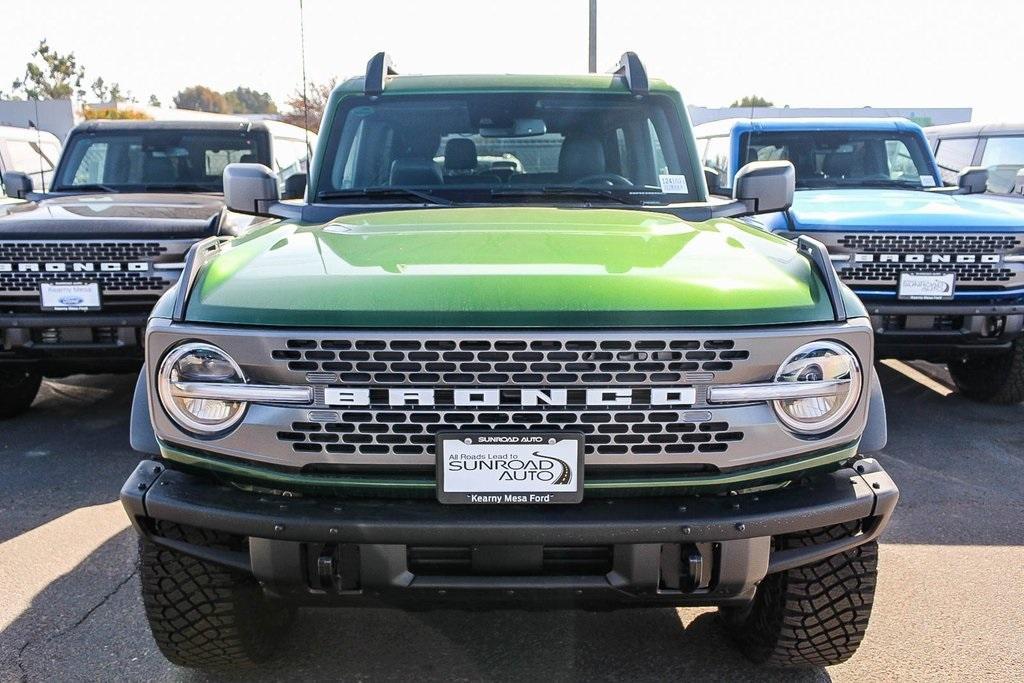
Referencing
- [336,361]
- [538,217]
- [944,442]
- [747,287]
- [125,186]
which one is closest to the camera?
[336,361]

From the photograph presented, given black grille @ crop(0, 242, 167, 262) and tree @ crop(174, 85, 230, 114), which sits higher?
tree @ crop(174, 85, 230, 114)

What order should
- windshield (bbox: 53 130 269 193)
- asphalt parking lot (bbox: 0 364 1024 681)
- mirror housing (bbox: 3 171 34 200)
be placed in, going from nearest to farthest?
asphalt parking lot (bbox: 0 364 1024 681), mirror housing (bbox: 3 171 34 200), windshield (bbox: 53 130 269 193)

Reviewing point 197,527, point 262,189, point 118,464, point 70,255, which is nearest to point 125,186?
point 70,255

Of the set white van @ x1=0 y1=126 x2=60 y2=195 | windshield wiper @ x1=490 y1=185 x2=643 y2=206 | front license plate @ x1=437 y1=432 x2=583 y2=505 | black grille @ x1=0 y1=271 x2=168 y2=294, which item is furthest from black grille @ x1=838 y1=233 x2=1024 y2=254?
white van @ x1=0 y1=126 x2=60 y2=195

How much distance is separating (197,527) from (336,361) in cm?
56

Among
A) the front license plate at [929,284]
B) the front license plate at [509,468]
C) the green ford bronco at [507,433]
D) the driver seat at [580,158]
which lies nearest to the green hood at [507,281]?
the green ford bronco at [507,433]

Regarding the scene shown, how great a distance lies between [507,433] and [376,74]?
237 cm

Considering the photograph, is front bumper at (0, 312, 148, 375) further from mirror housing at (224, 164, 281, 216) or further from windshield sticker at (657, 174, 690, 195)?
windshield sticker at (657, 174, 690, 195)

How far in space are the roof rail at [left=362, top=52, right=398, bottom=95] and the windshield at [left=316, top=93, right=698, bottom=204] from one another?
53 millimetres

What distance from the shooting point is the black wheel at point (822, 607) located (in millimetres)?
2645

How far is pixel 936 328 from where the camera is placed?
5.66 m

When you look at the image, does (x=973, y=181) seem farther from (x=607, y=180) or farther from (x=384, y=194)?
(x=384, y=194)

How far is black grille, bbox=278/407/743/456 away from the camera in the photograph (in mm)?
2295

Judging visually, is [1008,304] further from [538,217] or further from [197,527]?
[197,527]
